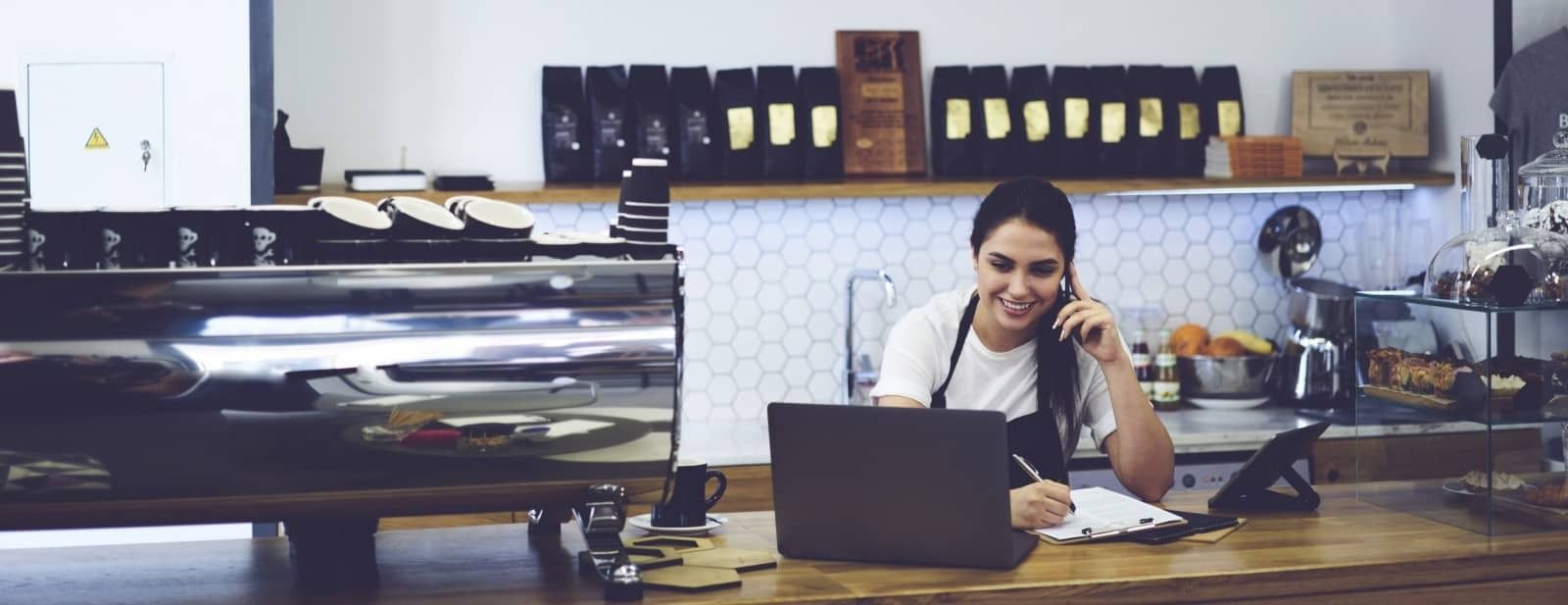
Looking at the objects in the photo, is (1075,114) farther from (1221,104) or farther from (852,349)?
(852,349)

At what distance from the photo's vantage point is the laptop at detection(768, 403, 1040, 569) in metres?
2.00

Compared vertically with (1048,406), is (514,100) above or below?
above

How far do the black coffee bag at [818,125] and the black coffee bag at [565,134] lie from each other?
557 mm

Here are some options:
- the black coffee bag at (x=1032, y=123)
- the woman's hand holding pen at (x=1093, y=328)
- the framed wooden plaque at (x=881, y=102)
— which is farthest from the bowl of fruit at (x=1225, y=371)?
the woman's hand holding pen at (x=1093, y=328)

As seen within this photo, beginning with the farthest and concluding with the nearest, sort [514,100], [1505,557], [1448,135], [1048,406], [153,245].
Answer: [1448,135], [514,100], [1048,406], [1505,557], [153,245]

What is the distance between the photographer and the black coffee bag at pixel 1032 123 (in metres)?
4.16

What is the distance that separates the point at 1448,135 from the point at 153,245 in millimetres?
3666

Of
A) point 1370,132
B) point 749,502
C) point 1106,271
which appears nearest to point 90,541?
point 749,502

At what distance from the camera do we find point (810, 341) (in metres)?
4.23

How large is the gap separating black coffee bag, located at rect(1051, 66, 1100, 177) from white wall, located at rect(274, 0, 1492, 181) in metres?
0.17

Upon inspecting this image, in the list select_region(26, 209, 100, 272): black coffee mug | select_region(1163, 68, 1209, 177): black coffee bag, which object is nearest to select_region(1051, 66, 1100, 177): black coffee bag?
select_region(1163, 68, 1209, 177): black coffee bag

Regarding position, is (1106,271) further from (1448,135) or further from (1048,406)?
(1048,406)

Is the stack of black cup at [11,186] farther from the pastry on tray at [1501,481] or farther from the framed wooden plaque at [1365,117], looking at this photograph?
A: the framed wooden plaque at [1365,117]

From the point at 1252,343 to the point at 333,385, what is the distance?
3.03 meters
